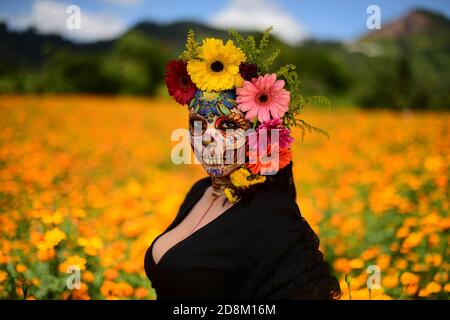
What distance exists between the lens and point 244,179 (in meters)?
1.61

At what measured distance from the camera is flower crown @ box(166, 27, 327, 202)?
5.24 ft

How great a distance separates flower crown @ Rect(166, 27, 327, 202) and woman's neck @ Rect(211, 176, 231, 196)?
81mm

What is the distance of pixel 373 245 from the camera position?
303cm

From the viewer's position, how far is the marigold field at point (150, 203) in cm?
231

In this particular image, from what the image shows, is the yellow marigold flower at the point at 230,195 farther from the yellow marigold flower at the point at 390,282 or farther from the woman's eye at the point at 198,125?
the yellow marigold flower at the point at 390,282

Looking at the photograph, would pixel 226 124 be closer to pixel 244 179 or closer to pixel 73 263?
pixel 244 179

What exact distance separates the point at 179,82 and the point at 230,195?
50 cm

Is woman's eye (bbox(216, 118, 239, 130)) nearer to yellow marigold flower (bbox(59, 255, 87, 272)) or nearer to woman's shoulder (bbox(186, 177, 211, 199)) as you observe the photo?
woman's shoulder (bbox(186, 177, 211, 199))

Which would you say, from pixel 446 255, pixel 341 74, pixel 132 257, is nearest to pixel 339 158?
pixel 446 255

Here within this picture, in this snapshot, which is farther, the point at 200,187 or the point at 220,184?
the point at 200,187

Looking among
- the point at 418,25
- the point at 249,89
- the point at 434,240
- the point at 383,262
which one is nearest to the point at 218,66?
the point at 249,89

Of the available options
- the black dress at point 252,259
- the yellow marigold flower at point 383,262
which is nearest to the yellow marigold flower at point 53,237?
the black dress at point 252,259

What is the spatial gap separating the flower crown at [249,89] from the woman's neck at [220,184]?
0.08 metres

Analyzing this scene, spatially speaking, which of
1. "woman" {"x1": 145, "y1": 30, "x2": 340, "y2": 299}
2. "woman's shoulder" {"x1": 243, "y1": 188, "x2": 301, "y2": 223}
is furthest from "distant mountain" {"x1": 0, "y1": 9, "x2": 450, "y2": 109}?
"woman's shoulder" {"x1": 243, "y1": 188, "x2": 301, "y2": 223}
